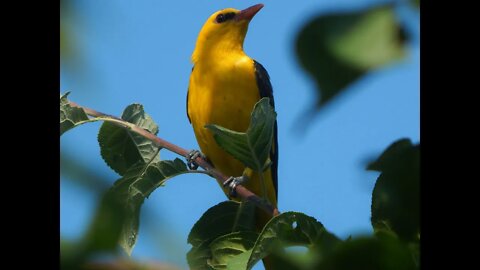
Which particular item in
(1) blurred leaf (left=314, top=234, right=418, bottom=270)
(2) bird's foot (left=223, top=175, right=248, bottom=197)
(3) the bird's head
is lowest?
(1) blurred leaf (left=314, top=234, right=418, bottom=270)

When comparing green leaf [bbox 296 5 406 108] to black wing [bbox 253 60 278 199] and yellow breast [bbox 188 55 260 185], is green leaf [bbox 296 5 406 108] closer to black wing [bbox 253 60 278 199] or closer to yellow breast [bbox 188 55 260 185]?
yellow breast [bbox 188 55 260 185]

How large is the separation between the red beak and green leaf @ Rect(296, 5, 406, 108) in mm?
5652

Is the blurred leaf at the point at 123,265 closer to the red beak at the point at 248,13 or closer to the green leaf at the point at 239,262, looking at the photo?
the green leaf at the point at 239,262

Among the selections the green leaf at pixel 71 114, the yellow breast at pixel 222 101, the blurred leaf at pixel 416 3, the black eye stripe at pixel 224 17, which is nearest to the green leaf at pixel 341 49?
the blurred leaf at pixel 416 3

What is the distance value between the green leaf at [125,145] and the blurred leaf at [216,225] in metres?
0.41

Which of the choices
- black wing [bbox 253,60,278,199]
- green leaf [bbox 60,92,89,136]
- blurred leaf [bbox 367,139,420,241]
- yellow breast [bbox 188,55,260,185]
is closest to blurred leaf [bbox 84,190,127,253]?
blurred leaf [bbox 367,139,420,241]

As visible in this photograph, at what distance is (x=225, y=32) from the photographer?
20.6 ft

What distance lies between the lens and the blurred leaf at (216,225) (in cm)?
222

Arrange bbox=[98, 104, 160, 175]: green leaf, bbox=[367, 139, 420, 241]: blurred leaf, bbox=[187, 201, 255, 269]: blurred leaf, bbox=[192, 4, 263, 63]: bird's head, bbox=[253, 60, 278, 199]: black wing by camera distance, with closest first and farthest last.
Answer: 1. bbox=[367, 139, 420, 241]: blurred leaf
2. bbox=[187, 201, 255, 269]: blurred leaf
3. bbox=[98, 104, 160, 175]: green leaf
4. bbox=[253, 60, 278, 199]: black wing
5. bbox=[192, 4, 263, 63]: bird's head

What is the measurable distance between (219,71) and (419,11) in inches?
198

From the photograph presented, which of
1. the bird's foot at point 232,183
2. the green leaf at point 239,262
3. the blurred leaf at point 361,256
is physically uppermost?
the bird's foot at point 232,183

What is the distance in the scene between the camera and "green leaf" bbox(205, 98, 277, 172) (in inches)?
68.8

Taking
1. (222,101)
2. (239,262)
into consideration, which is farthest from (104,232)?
(222,101)
